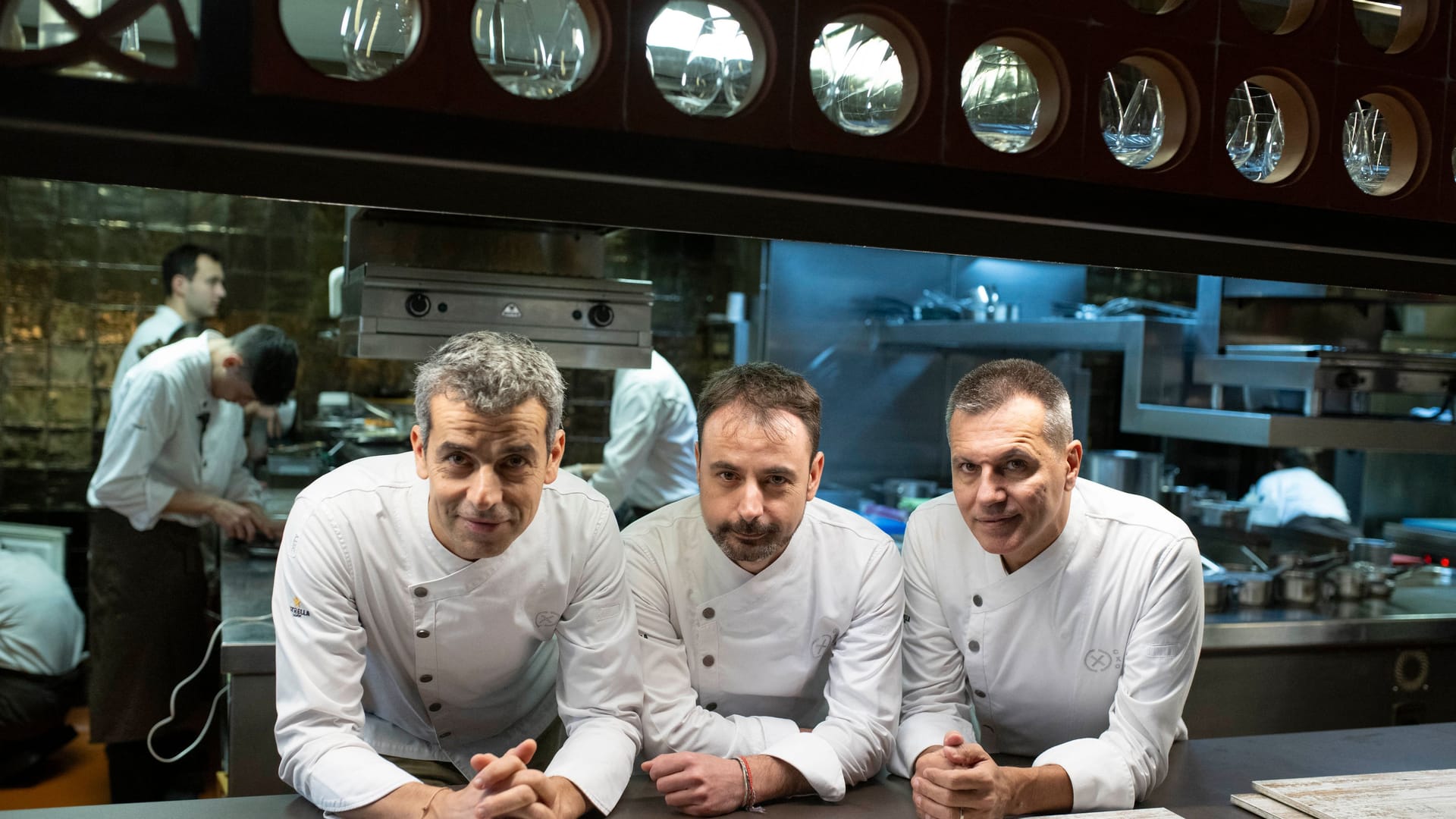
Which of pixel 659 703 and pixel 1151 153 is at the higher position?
pixel 1151 153

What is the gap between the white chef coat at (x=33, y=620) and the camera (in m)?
3.80

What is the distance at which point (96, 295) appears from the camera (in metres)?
5.19

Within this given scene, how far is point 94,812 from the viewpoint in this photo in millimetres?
1590

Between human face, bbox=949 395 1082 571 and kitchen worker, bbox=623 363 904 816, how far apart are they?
0.68 feet

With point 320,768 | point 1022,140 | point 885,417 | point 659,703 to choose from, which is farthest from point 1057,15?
point 885,417

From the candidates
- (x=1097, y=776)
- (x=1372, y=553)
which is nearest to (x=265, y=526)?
(x=1097, y=776)

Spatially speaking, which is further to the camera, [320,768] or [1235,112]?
[320,768]

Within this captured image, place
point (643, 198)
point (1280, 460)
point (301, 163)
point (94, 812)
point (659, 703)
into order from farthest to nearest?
point (1280, 460)
point (659, 703)
point (94, 812)
point (643, 198)
point (301, 163)

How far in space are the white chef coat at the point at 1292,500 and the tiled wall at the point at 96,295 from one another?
4347 mm

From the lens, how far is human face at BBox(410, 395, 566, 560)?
1749 millimetres

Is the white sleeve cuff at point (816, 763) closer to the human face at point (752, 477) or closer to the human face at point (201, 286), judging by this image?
the human face at point (752, 477)

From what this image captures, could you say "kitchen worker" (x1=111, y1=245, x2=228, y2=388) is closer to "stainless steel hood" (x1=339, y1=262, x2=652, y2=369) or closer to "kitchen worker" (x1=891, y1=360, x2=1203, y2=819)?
"stainless steel hood" (x1=339, y1=262, x2=652, y2=369)

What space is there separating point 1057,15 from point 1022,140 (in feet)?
0.49

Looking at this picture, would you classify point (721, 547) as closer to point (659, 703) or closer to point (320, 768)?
point (659, 703)
